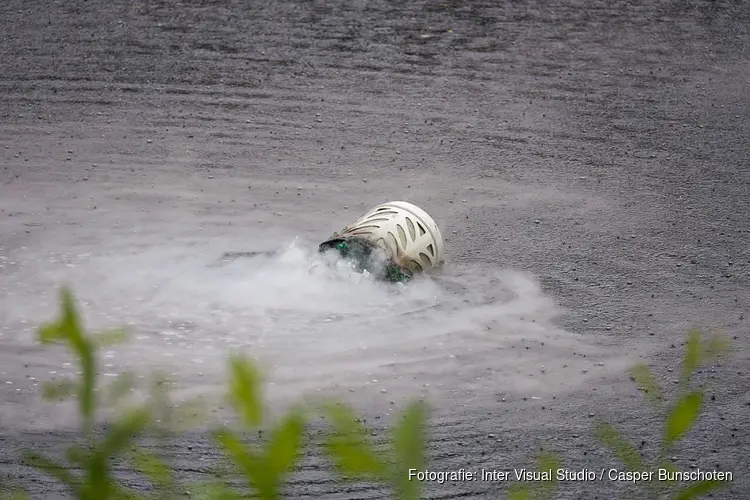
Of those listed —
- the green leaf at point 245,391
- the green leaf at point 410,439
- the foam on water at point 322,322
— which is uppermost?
the green leaf at point 245,391

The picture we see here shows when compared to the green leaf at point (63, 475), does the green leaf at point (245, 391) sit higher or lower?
higher

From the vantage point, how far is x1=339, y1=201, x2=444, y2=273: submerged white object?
8289mm

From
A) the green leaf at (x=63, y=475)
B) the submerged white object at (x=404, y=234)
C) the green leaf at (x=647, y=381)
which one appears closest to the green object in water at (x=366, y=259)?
the submerged white object at (x=404, y=234)

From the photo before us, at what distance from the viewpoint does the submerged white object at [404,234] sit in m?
8.29

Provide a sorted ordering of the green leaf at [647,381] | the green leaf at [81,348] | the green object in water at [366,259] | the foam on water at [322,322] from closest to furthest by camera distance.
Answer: the green leaf at [81,348] < the green leaf at [647,381] < the foam on water at [322,322] < the green object in water at [366,259]

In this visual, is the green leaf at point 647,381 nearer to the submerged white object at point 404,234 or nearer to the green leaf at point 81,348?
the green leaf at point 81,348

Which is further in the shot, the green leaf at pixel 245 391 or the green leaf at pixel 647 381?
the green leaf at pixel 647 381

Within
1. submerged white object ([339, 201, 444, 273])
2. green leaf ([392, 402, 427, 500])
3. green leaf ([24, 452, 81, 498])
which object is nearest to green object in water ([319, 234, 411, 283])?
submerged white object ([339, 201, 444, 273])

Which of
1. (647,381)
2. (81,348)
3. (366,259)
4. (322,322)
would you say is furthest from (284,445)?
(366,259)

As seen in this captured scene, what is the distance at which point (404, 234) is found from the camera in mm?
8367

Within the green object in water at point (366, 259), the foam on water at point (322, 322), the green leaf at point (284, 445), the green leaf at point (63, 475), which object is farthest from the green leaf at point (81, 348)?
the green object in water at point (366, 259)

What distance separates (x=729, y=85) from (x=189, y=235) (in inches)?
260

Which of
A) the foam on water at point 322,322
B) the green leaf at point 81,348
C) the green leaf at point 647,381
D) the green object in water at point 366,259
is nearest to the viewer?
the green leaf at point 81,348

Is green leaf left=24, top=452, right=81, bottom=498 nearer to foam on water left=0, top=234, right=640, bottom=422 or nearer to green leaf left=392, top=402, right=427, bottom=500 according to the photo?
green leaf left=392, top=402, right=427, bottom=500
